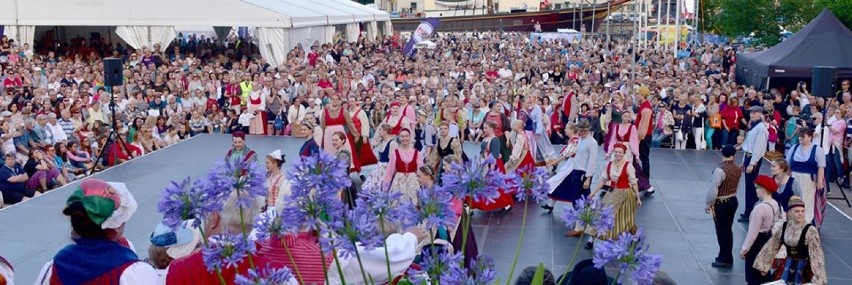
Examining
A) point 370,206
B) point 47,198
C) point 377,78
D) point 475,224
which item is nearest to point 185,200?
point 370,206

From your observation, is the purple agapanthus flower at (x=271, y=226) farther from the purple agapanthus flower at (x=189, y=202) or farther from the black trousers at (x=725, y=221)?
the black trousers at (x=725, y=221)

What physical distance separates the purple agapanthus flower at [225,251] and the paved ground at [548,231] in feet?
18.7

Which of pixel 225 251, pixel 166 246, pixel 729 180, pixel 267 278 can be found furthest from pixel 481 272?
pixel 729 180

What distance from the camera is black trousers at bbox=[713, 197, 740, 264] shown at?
8477mm

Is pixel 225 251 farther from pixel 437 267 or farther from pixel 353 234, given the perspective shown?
pixel 437 267

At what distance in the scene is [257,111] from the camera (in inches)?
686

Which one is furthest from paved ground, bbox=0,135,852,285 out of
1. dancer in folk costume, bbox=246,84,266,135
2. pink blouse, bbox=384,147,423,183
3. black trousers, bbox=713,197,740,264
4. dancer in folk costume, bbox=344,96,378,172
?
dancer in folk costume, bbox=246,84,266,135

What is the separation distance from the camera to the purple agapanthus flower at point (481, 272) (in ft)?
7.74

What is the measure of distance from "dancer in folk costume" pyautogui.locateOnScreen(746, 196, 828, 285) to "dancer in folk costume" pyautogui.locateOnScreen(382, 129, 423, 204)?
3.64 meters

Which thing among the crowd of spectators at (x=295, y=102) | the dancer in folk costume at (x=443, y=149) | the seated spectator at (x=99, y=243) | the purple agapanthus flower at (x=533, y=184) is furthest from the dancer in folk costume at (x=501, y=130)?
the purple agapanthus flower at (x=533, y=184)

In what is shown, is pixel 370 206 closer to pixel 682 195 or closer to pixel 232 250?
pixel 232 250

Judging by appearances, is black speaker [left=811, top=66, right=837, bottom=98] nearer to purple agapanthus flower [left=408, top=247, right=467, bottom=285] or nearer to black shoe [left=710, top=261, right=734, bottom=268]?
black shoe [left=710, top=261, right=734, bottom=268]

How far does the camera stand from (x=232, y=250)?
263cm

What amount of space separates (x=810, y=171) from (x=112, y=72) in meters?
9.22
